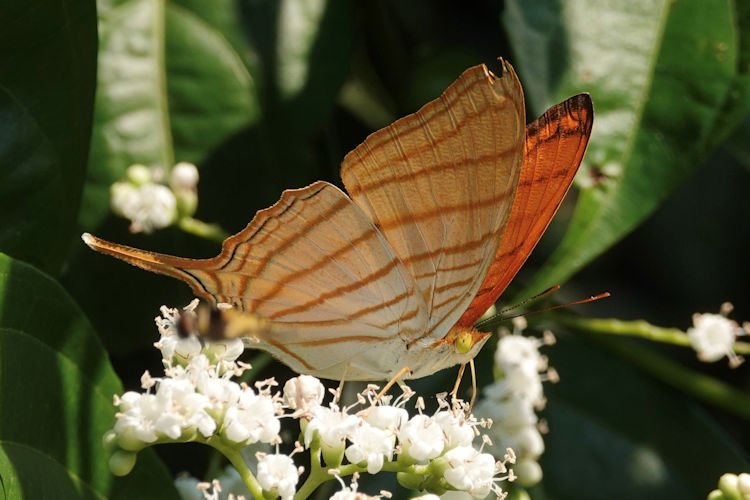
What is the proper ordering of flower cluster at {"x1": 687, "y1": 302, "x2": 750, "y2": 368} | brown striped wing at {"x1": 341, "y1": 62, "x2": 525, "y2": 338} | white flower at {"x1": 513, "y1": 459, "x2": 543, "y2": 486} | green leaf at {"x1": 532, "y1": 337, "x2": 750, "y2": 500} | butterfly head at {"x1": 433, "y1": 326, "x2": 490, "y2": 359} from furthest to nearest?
green leaf at {"x1": 532, "y1": 337, "x2": 750, "y2": 500} → flower cluster at {"x1": 687, "y1": 302, "x2": 750, "y2": 368} → white flower at {"x1": 513, "y1": 459, "x2": 543, "y2": 486} → butterfly head at {"x1": 433, "y1": 326, "x2": 490, "y2": 359} → brown striped wing at {"x1": 341, "y1": 62, "x2": 525, "y2": 338}

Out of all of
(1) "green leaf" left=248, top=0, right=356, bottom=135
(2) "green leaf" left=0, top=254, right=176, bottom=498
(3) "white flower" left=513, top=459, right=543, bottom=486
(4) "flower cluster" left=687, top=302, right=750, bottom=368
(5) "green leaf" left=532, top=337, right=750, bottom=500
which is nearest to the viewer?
(2) "green leaf" left=0, top=254, right=176, bottom=498

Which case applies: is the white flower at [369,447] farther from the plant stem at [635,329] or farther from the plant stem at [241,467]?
the plant stem at [635,329]

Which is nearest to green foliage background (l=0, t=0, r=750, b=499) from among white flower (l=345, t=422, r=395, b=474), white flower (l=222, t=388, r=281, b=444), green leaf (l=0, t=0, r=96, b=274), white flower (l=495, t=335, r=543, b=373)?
green leaf (l=0, t=0, r=96, b=274)

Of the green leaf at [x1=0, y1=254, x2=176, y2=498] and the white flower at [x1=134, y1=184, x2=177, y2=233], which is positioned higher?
the white flower at [x1=134, y1=184, x2=177, y2=233]

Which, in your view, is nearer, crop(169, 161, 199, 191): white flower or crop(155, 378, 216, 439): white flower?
crop(155, 378, 216, 439): white flower

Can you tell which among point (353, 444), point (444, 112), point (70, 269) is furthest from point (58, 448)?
point (444, 112)

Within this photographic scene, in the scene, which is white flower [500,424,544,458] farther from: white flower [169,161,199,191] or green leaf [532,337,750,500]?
white flower [169,161,199,191]
